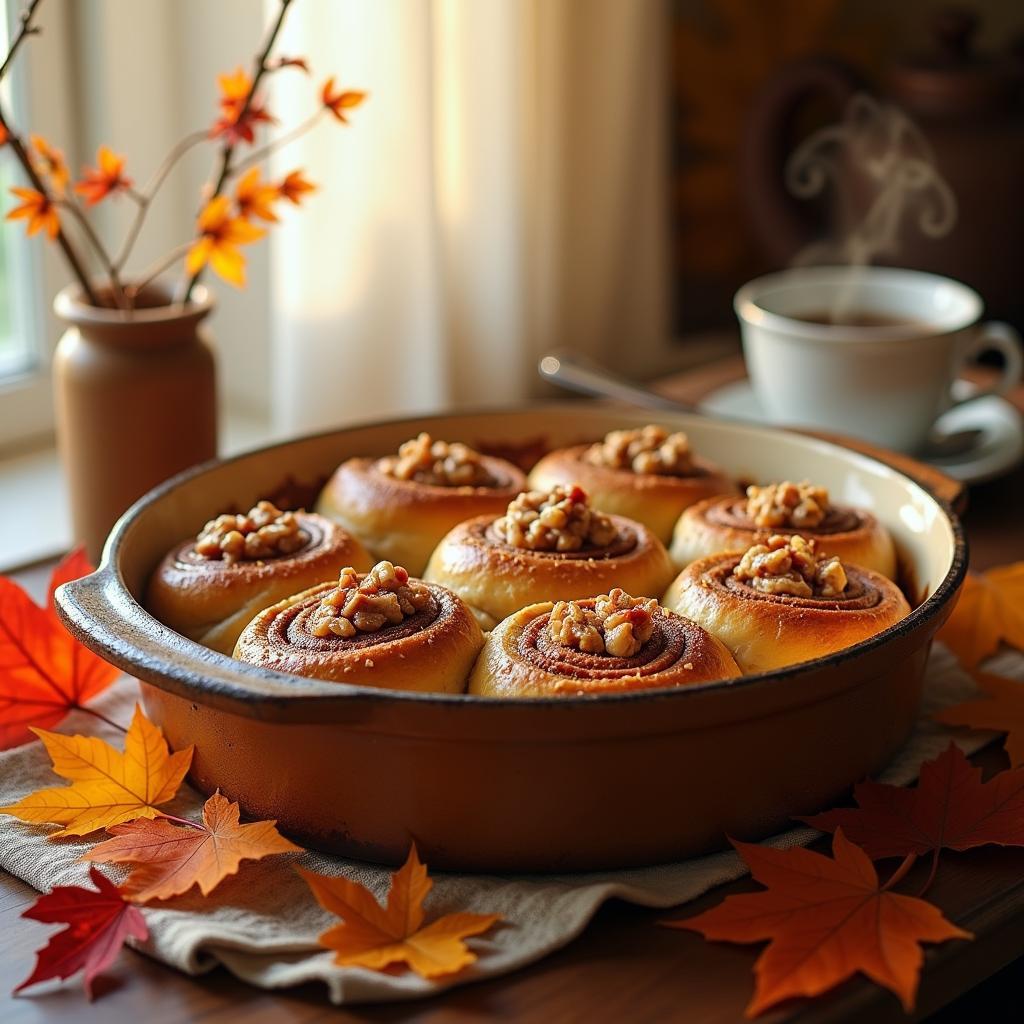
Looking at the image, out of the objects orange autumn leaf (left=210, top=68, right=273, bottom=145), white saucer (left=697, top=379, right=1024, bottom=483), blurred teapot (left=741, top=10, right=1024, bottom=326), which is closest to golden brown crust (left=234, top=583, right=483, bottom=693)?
orange autumn leaf (left=210, top=68, right=273, bottom=145)

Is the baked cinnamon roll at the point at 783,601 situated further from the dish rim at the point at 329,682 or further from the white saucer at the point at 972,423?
the white saucer at the point at 972,423

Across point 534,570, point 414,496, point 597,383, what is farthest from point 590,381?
point 534,570

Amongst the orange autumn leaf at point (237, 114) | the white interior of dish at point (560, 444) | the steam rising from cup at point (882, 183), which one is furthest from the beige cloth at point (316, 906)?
the steam rising from cup at point (882, 183)

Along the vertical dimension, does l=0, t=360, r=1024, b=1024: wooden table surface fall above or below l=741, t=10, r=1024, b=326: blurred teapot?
below

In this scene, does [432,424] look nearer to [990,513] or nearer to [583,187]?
[990,513]

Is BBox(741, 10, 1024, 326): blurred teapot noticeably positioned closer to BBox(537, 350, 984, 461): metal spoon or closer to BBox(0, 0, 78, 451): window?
BBox(537, 350, 984, 461): metal spoon

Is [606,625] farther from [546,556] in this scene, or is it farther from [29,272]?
[29,272]

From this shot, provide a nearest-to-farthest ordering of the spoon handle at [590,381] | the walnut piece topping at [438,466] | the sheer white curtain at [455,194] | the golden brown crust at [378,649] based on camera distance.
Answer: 1. the golden brown crust at [378,649]
2. the walnut piece topping at [438,466]
3. the spoon handle at [590,381]
4. the sheer white curtain at [455,194]
